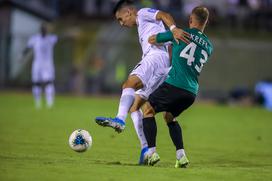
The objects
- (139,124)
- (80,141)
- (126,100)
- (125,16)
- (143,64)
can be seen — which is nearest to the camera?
(126,100)

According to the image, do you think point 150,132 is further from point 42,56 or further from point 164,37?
point 42,56

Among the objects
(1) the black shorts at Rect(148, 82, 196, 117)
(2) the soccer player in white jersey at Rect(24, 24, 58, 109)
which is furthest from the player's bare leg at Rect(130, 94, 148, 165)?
(2) the soccer player in white jersey at Rect(24, 24, 58, 109)

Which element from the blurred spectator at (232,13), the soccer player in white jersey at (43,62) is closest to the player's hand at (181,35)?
the soccer player in white jersey at (43,62)

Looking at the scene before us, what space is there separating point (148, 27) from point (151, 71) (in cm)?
77

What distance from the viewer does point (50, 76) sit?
25.9 metres

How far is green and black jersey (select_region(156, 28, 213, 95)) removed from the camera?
10.1m

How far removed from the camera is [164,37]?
9.98 metres

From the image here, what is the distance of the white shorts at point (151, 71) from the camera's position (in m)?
10.2

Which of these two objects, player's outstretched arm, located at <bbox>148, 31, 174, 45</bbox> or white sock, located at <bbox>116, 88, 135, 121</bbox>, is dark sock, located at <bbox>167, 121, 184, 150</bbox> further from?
player's outstretched arm, located at <bbox>148, 31, 174, 45</bbox>

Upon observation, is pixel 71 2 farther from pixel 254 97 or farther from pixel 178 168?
pixel 178 168

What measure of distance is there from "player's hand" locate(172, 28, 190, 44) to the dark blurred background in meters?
25.5

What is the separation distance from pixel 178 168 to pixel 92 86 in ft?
88.1

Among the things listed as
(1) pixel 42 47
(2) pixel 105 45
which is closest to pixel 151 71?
(1) pixel 42 47

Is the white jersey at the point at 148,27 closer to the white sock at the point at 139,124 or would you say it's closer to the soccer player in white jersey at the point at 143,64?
the soccer player in white jersey at the point at 143,64
